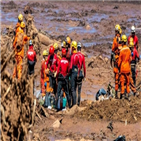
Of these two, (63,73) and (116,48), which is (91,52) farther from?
(63,73)

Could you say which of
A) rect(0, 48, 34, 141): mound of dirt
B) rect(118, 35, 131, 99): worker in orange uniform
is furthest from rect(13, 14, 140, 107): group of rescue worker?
rect(0, 48, 34, 141): mound of dirt

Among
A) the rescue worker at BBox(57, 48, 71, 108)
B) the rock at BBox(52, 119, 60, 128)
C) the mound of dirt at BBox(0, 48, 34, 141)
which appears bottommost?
the rock at BBox(52, 119, 60, 128)

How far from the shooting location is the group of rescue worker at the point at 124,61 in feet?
37.3

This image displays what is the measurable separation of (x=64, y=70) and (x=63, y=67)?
0.10 meters

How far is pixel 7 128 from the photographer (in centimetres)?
570

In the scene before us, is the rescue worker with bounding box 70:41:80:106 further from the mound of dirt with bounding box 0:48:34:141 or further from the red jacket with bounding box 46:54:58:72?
the mound of dirt with bounding box 0:48:34:141

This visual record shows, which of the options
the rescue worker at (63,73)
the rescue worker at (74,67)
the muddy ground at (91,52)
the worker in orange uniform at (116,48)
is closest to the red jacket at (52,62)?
the rescue worker at (63,73)

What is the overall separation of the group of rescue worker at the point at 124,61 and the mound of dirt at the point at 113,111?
2.27 feet

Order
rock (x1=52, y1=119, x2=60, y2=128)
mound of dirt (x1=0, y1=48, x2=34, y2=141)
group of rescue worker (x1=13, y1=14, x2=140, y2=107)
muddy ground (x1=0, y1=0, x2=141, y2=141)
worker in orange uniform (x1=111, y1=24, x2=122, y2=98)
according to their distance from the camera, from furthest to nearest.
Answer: worker in orange uniform (x1=111, y1=24, x2=122, y2=98) < group of rescue worker (x1=13, y1=14, x2=140, y2=107) < rock (x1=52, y1=119, x2=60, y2=128) < muddy ground (x1=0, y1=0, x2=141, y2=141) < mound of dirt (x1=0, y1=48, x2=34, y2=141)

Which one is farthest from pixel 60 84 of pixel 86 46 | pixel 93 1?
pixel 93 1

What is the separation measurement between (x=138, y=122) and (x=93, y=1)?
36.9 meters

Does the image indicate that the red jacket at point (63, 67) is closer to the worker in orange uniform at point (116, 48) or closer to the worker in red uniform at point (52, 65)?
the worker in red uniform at point (52, 65)

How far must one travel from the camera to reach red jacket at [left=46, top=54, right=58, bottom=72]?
36.9 ft

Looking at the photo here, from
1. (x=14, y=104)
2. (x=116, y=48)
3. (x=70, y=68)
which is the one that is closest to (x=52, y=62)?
(x=70, y=68)
